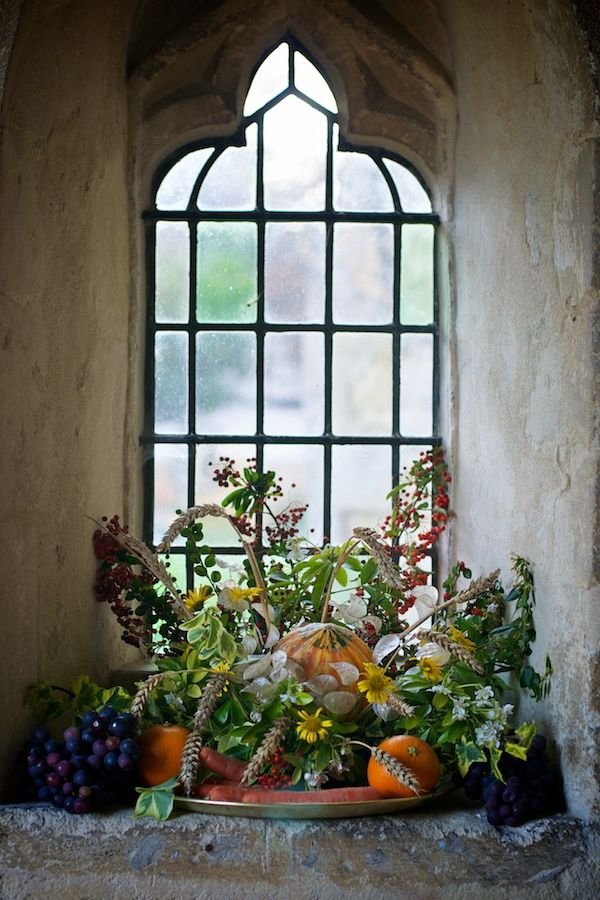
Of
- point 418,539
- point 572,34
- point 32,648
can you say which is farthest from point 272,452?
point 572,34

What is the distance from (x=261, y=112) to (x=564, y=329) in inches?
43.3

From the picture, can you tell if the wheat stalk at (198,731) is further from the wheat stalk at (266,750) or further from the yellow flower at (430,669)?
the yellow flower at (430,669)

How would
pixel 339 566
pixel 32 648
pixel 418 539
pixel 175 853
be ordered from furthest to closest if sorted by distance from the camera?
pixel 418 539
pixel 339 566
pixel 32 648
pixel 175 853

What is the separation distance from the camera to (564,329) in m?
1.74

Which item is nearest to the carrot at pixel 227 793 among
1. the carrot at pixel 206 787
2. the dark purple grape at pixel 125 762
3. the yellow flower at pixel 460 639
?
the carrot at pixel 206 787

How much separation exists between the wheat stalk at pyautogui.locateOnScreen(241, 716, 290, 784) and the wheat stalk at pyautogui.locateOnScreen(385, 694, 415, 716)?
A: 0.18 m

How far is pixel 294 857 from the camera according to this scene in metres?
1.57

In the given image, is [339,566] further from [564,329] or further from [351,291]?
[351,291]

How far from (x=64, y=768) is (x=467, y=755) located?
0.67m

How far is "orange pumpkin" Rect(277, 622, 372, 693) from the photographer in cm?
182

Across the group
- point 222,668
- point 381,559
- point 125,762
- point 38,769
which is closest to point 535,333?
point 381,559

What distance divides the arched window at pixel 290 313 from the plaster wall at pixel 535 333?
0.18 metres

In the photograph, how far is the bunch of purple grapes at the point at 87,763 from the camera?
1.68 metres

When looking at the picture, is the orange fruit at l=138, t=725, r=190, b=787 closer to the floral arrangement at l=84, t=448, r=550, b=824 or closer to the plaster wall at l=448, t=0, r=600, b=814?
the floral arrangement at l=84, t=448, r=550, b=824
